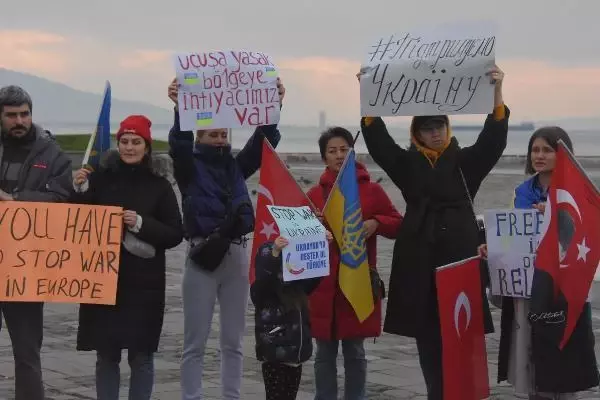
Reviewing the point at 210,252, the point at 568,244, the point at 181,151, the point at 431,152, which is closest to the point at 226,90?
the point at 181,151

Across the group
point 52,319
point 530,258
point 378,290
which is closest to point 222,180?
point 378,290

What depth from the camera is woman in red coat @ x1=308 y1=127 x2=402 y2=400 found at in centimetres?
752

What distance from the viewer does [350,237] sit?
7.49 m

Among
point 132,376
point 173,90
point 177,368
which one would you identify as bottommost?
point 177,368

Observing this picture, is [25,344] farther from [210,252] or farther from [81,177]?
[210,252]

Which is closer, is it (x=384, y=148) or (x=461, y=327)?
(x=461, y=327)

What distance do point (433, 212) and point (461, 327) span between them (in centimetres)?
68

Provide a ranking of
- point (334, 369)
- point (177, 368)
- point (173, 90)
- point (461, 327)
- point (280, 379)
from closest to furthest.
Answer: point (280, 379), point (461, 327), point (173, 90), point (334, 369), point (177, 368)

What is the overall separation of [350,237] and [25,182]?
1.95 m

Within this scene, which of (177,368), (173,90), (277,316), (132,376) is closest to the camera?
(277,316)

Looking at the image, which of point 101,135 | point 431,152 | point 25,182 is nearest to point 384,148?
point 431,152

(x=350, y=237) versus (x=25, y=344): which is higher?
(x=350, y=237)

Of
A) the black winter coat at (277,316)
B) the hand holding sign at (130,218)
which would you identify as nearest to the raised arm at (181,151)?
A: the hand holding sign at (130,218)

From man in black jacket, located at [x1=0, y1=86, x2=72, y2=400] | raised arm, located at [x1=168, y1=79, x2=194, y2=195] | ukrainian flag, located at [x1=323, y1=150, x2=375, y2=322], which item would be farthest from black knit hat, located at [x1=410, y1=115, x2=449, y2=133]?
man in black jacket, located at [x1=0, y1=86, x2=72, y2=400]
